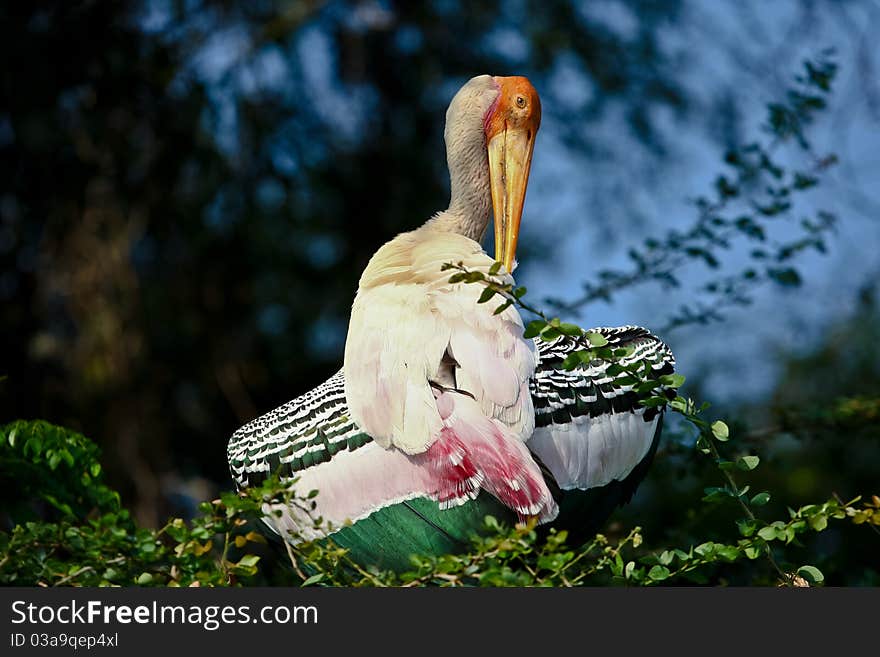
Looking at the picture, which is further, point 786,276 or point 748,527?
point 786,276

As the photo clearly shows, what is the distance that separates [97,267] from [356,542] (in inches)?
105

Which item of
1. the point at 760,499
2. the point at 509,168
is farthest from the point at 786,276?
the point at 760,499

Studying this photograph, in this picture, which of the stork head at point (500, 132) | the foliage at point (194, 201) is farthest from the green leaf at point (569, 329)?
the foliage at point (194, 201)

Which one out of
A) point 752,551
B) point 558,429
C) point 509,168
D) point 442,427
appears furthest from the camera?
point 509,168

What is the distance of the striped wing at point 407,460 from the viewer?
1.78 meters

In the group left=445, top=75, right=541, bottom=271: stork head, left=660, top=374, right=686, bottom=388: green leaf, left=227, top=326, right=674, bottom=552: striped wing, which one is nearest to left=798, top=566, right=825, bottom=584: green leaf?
left=660, top=374, right=686, bottom=388: green leaf

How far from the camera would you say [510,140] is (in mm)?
2424

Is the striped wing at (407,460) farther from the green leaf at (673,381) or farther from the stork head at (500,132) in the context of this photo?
the stork head at (500,132)

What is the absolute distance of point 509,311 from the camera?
182 cm

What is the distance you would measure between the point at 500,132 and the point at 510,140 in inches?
1.1

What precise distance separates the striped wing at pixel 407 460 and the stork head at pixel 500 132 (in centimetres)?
44

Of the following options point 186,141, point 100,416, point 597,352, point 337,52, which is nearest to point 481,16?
point 337,52

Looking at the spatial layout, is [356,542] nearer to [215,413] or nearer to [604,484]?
[604,484]

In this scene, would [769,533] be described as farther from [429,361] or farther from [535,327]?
[429,361]
